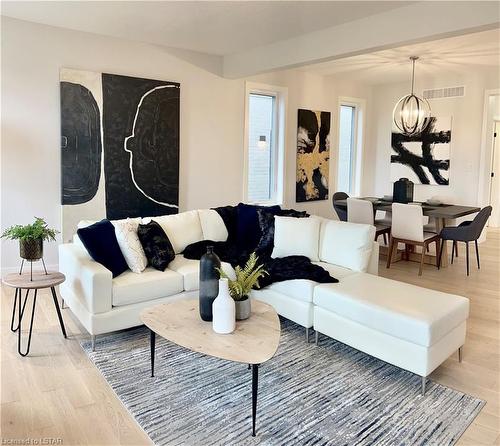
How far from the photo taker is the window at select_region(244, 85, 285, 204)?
6.59 metres

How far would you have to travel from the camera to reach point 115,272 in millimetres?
3346

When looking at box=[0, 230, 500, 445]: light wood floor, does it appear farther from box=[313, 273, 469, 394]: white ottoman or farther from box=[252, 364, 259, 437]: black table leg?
box=[252, 364, 259, 437]: black table leg

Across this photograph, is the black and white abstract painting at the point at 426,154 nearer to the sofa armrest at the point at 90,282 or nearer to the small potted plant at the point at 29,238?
the sofa armrest at the point at 90,282

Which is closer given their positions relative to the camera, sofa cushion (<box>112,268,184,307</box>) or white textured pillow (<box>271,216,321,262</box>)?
sofa cushion (<box>112,268,184,307</box>)

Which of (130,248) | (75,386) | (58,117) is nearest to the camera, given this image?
(75,386)

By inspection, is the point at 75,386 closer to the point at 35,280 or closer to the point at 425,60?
the point at 35,280

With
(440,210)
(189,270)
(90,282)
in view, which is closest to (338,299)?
(189,270)

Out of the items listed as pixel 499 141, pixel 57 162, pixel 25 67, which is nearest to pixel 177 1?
pixel 25 67

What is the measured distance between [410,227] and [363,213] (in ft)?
2.16

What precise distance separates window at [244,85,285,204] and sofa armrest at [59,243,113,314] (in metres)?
3.45

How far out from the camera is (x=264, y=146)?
6.79 metres

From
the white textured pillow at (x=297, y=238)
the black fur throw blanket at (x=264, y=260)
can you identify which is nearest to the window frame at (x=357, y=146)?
the black fur throw blanket at (x=264, y=260)

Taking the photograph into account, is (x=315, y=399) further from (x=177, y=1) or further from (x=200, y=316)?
(x=177, y=1)

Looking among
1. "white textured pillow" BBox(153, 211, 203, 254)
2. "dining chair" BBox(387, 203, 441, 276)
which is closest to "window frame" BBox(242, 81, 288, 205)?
"dining chair" BBox(387, 203, 441, 276)
